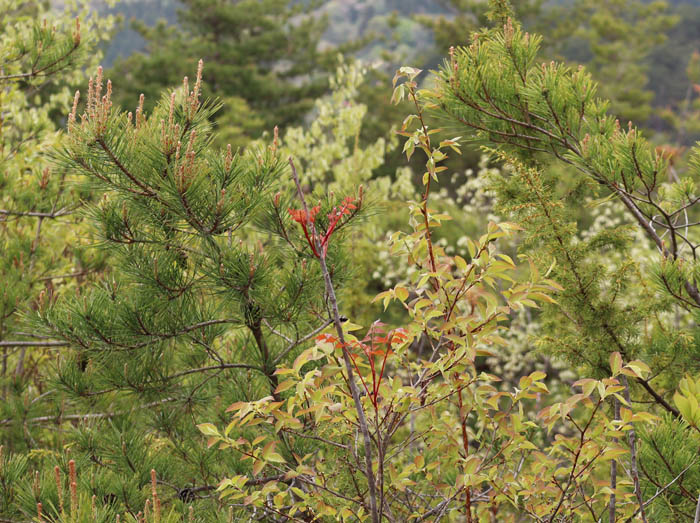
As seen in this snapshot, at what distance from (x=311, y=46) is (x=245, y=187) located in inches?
692

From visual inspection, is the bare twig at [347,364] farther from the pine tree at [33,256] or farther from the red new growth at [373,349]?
the pine tree at [33,256]

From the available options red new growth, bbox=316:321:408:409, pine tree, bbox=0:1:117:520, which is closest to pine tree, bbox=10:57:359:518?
red new growth, bbox=316:321:408:409

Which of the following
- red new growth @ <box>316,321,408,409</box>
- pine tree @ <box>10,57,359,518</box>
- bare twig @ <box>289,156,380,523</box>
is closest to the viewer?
bare twig @ <box>289,156,380,523</box>

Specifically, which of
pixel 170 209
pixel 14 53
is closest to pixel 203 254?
pixel 170 209

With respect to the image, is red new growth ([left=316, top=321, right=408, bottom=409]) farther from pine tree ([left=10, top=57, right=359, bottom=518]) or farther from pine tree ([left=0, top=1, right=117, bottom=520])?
pine tree ([left=0, top=1, right=117, bottom=520])

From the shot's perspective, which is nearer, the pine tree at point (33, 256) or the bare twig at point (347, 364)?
the bare twig at point (347, 364)

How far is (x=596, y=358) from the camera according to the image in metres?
2.24

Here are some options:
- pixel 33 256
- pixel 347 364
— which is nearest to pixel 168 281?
pixel 347 364

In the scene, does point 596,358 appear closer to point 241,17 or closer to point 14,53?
point 14,53

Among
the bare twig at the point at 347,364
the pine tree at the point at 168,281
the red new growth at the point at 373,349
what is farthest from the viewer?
the pine tree at the point at 168,281

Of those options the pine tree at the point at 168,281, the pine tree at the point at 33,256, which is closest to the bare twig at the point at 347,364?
the pine tree at the point at 168,281

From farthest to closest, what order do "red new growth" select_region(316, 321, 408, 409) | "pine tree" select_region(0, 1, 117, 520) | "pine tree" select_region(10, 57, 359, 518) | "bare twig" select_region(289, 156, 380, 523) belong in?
"pine tree" select_region(0, 1, 117, 520)
"pine tree" select_region(10, 57, 359, 518)
"red new growth" select_region(316, 321, 408, 409)
"bare twig" select_region(289, 156, 380, 523)

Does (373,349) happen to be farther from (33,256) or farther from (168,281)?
(33,256)

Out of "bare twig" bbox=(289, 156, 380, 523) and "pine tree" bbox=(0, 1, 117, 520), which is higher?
"bare twig" bbox=(289, 156, 380, 523)
